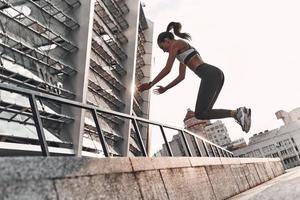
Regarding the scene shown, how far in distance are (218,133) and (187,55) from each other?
178 m

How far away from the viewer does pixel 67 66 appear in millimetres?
32188

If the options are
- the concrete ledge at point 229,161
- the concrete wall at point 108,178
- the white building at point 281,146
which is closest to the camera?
the concrete wall at point 108,178

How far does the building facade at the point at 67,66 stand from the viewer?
26.1m

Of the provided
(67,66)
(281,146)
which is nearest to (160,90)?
(67,66)

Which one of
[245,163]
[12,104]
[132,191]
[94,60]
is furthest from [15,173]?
[94,60]

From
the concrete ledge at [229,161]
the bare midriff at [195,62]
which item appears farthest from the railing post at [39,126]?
the concrete ledge at [229,161]

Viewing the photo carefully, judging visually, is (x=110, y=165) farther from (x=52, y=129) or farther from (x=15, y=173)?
(x=52, y=129)

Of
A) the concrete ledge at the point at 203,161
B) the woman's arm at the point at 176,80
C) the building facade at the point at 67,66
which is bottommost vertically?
the concrete ledge at the point at 203,161

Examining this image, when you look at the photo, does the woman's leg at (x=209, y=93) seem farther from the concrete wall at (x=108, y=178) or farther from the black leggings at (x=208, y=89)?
the concrete wall at (x=108, y=178)

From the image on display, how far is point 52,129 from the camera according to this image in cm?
3123

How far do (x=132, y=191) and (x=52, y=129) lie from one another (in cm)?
2886

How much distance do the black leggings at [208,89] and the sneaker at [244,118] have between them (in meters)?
0.28

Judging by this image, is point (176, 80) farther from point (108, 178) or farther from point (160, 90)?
point (108, 178)

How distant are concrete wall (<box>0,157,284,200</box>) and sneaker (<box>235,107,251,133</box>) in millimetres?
1030
